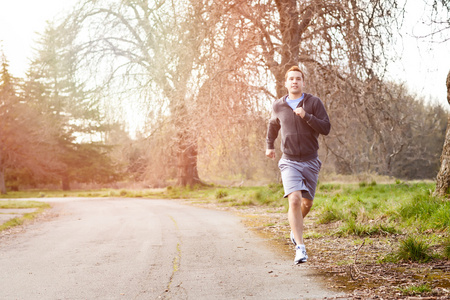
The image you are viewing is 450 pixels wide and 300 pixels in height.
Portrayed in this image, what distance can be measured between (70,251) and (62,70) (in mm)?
16172

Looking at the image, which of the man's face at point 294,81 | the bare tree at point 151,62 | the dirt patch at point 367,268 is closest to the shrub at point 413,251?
the dirt patch at point 367,268

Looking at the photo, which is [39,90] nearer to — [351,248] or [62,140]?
[62,140]

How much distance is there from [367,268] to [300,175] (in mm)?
1230

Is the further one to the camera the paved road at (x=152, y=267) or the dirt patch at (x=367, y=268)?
the paved road at (x=152, y=267)

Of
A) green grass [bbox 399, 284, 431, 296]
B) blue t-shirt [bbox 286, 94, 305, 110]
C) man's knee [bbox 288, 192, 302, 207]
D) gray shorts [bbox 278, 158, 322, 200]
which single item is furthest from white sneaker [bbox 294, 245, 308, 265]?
blue t-shirt [bbox 286, 94, 305, 110]

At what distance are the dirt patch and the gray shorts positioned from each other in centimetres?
85

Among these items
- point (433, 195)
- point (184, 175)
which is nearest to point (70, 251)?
point (433, 195)

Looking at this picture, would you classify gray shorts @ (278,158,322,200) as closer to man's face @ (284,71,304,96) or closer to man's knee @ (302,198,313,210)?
man's knee @ (302,198,313,210)

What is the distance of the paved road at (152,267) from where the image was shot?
4.08 m

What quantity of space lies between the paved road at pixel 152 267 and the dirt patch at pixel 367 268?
0.25m

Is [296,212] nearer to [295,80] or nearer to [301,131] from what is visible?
[301,131]

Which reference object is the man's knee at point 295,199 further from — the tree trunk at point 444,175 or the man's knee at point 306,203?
the tree trunk at point 444,175

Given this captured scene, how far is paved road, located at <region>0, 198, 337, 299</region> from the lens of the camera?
4.08 metres

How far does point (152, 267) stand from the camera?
204 inches
